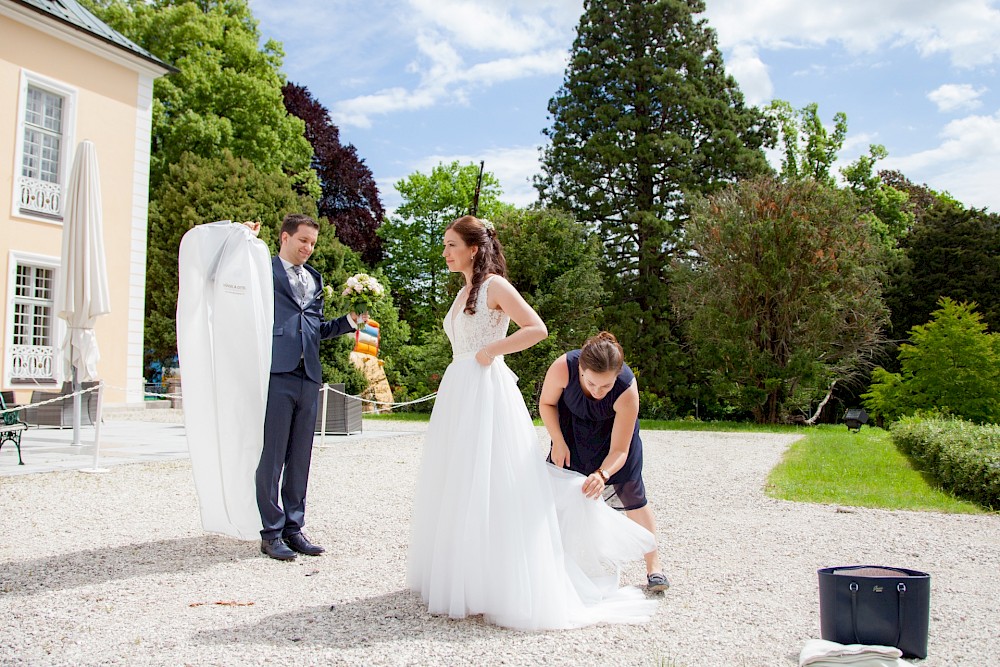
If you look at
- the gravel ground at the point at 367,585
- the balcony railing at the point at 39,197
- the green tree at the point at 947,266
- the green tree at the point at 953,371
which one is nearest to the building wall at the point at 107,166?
the balcony railing at the point at 39,197

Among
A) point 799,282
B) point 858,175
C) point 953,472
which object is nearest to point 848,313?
point 799,282

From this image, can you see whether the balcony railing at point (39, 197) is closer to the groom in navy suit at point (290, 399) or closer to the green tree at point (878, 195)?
the groom in navy suit at point (290, 399)

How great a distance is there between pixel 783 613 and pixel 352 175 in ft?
99.3

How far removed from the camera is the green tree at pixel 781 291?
2080 centimetres

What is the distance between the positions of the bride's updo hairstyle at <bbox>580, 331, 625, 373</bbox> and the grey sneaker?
46.3 inches

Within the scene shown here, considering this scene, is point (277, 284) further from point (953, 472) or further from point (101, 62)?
point (101, 62)

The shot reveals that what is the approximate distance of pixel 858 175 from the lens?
117 ft

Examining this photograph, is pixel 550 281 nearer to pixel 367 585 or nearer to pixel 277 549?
pixel 277 549

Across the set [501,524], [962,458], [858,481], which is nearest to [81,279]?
[501,524]

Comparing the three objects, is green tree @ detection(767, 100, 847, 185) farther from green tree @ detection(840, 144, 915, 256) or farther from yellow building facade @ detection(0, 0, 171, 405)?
yellow building facade @ detection(0, 0, 171, 405)

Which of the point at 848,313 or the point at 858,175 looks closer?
the point at 848,313

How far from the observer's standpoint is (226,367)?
16.3 feet

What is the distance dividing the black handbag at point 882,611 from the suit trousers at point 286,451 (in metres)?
3.15

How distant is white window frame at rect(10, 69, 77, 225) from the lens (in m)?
15.7
